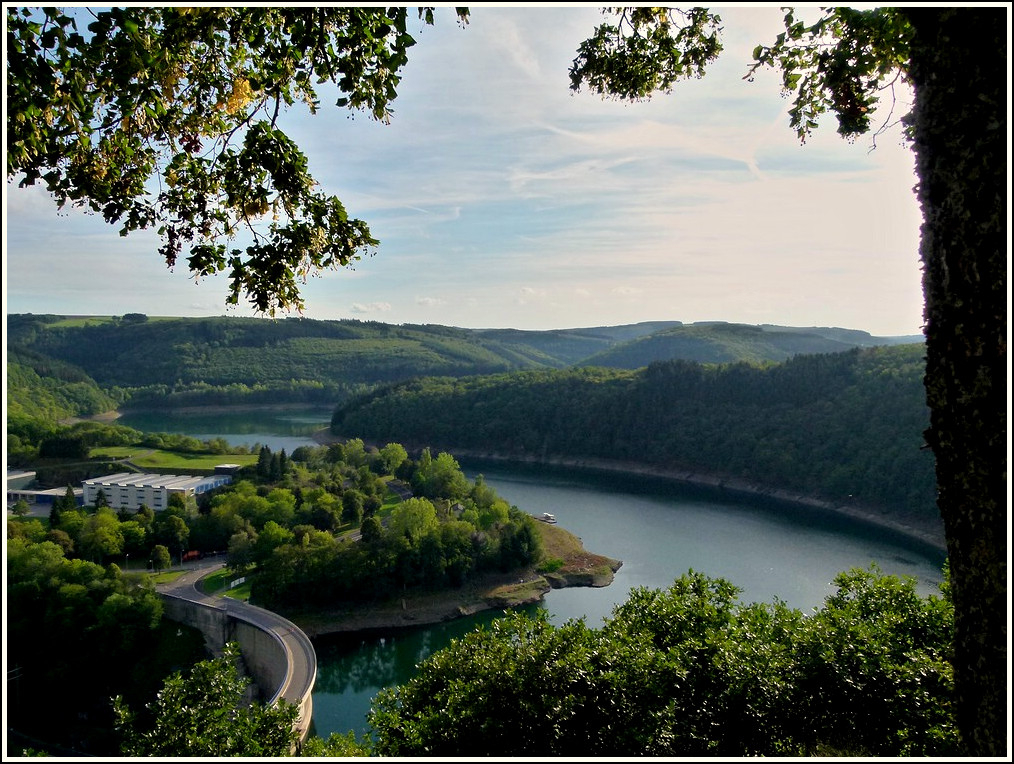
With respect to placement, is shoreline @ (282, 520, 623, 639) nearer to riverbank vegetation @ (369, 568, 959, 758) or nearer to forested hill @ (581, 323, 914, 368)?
riverbank vegetation @ (369, 568, 959, 758)

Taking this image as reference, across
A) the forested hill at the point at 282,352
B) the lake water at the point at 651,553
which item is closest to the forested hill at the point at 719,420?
the lake water at the point at 651,553

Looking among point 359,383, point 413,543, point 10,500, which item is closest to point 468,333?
point 359,383

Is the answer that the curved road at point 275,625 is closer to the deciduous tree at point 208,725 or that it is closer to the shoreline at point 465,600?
the shoreline at point 465,600

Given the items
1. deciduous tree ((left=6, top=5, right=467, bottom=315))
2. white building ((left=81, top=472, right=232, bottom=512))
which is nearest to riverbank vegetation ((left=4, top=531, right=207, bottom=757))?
white building ((left=81, top=472, right=232, bottom=512))

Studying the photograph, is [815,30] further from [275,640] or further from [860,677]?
[275,640]

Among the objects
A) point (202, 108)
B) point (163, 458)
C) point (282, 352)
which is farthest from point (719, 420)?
point (282, 352)

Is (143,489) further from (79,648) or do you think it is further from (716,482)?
(716,482)
